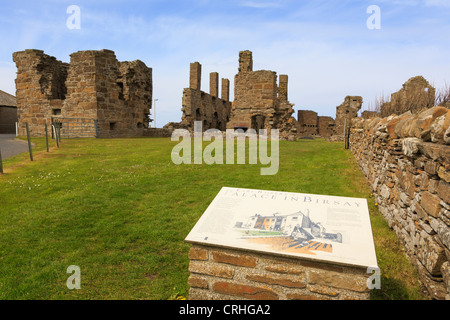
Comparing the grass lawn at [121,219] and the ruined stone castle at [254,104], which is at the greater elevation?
the ruined stone castle at [254,104]

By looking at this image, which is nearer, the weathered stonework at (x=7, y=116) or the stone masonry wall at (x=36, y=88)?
the stone masonry wall at (x=36, y=88)

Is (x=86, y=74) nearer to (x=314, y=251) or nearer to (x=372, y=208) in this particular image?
(x=372, y=208)

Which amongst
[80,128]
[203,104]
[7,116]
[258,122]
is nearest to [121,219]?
[80,128]

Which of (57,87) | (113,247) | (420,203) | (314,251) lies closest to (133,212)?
(113,247)

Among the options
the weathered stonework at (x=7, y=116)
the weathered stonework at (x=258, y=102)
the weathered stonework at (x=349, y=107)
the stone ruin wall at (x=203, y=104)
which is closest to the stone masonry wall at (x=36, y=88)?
the stone ruin wall at (x=203, y=104)

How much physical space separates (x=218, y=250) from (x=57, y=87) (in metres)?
24.6

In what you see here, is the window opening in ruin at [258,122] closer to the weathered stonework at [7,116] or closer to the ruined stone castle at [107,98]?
the ruined stone castle at [107,98]

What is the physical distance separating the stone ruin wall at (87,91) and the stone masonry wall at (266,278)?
1914cm

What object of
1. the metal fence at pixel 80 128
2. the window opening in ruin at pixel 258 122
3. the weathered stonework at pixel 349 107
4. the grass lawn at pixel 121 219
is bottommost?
the grass lawn at pixel 121 219

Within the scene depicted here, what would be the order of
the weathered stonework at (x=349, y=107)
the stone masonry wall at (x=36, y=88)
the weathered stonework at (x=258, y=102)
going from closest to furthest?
the stone masonry wall at (x=36, y=88) < the weathered stonework at (x=258, y=102) < the weathered stonework at (x=349, y=107)

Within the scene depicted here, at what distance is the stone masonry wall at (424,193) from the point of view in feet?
11.0

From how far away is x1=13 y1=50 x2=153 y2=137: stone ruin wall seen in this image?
20.1 metres

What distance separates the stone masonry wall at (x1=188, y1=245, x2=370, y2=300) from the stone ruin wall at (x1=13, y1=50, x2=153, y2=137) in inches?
754

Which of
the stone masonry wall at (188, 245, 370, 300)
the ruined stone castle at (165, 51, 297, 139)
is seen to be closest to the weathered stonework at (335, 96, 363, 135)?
the ruined stone castle at (165, 51, 297, 139)
